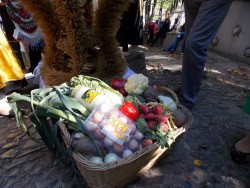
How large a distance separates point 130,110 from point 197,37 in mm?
1199

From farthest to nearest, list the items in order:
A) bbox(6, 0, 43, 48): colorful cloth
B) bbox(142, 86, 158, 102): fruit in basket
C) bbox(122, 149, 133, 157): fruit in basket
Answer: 1. bbox(6, 0, 43, 48): colorful cloth
2. bbox(142, 86, 158, 102): fruit in basket
3. bbox(122, 149, 133, 157): fruit in basket

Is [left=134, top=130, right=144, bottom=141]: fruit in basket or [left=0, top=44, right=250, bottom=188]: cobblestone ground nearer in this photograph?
[left=134, top=130, right=144, bottom=141]: fruit in basket

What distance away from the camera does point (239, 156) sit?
5.81 ft

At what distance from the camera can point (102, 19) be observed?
5.66 feet

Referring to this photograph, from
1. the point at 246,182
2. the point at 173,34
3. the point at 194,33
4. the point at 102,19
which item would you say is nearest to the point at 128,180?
the point at 246,182

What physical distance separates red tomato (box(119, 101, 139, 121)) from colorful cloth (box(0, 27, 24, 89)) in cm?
166

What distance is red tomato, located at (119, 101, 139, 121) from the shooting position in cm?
145

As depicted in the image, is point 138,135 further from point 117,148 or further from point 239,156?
point 239,156

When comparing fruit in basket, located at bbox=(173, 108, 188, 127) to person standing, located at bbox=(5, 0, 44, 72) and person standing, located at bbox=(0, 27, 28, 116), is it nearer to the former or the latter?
person standing, located at bbox=(5, 0, 44, 72)

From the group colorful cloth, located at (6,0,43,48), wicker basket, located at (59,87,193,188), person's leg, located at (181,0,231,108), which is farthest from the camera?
colorful cloth, located at (6,0,43,48)

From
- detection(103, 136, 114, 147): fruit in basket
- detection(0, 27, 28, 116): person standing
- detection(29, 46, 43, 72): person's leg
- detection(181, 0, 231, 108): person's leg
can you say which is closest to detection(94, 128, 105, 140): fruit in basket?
detection(103, 136, 114, 147): fruit in basket

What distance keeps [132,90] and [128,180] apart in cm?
71

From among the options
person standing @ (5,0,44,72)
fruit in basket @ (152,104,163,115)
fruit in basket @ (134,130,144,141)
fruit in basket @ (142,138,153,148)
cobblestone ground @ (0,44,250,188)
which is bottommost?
cobblestone ground @ (0,44,250,188)

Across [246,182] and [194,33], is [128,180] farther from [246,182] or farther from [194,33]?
[194,33]
